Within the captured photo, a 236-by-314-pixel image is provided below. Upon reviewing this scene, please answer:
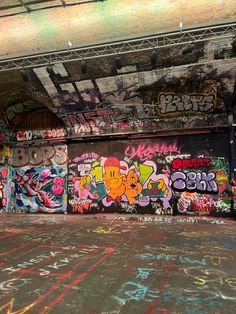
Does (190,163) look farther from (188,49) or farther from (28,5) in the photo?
(28,5)

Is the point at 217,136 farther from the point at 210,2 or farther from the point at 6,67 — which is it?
the point at 6,67

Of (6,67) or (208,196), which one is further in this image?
(208,196)

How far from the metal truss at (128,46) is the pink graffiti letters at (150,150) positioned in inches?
181

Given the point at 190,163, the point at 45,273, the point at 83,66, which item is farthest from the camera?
the point at 190,163

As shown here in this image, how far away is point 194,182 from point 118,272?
27.4 ft

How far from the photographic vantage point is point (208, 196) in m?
12.4

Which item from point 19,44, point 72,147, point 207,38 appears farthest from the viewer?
point 72,147

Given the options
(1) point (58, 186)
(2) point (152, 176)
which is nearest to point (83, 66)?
(2) point (152, 176)

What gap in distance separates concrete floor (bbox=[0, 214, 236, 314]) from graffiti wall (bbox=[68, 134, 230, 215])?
3518mm

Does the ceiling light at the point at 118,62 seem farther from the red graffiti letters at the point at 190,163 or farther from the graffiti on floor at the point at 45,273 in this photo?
the graffiti on floor at the point at 45,273

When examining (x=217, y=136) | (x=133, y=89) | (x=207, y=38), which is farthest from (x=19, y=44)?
(x=217, y=136)

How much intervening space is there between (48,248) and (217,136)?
8795 millimetres

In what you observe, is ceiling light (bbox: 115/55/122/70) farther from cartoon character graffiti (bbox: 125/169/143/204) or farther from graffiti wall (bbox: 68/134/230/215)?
cartoon character graffiti (bbox: 125/169/143/204)

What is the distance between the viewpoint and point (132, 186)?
13445mm
